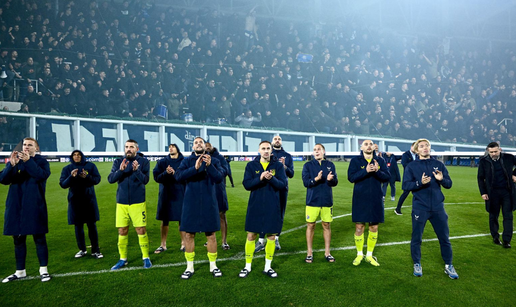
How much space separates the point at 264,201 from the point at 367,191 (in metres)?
1.82

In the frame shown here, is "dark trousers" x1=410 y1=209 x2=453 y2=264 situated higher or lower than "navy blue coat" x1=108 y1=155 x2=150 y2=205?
lower

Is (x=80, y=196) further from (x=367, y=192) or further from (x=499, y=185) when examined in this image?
(x=499, y=185)

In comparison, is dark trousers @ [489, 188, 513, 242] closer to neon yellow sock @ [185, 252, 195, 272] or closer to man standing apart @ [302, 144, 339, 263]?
man standing apart @ [302, 144, 339, 263]

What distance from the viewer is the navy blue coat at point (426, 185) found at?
511 centimetres

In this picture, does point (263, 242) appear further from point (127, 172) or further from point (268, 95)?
point (268, 95)

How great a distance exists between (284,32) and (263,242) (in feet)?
143

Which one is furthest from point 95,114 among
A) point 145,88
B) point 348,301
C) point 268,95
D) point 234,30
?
point 348,301

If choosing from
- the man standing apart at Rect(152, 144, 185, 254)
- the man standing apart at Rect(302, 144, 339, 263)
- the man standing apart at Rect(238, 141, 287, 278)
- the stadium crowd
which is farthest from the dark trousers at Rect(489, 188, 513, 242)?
the stadium crowd

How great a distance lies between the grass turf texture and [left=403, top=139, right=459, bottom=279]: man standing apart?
0.41m

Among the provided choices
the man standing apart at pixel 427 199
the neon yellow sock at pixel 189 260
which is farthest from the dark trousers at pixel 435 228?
the neon yellow sock at pixel 189 260

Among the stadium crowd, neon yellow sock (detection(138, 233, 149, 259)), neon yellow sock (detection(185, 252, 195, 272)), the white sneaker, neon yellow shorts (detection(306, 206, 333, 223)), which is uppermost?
the stadium crowd

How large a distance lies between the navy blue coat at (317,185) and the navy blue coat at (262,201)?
72cm

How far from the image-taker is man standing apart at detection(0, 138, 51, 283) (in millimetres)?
4949

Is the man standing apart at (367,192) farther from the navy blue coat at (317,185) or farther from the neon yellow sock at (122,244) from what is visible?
the neon yellow sock at (122,244)
